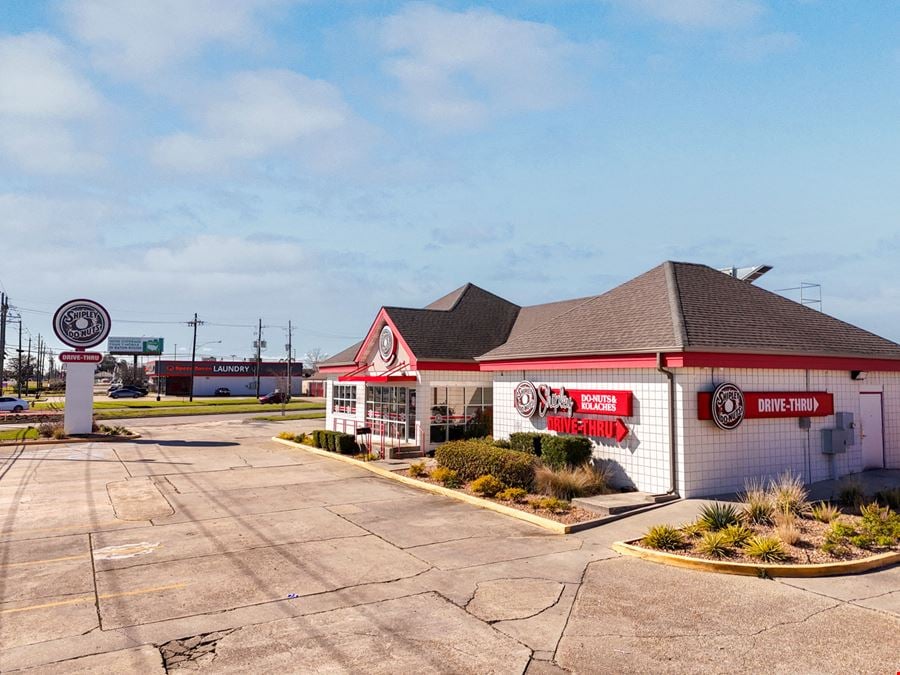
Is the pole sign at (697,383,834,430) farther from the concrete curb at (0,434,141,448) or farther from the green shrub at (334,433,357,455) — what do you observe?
the concrete curb at (0,434,141,448)

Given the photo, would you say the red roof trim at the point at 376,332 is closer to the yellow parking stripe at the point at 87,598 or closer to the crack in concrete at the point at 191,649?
the yellow parking stripe at the point at 87,598

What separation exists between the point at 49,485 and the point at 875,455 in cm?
2411

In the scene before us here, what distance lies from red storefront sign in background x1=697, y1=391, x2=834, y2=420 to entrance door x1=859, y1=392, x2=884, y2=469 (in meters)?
1.97

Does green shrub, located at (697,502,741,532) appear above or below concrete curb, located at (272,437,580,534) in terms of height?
above

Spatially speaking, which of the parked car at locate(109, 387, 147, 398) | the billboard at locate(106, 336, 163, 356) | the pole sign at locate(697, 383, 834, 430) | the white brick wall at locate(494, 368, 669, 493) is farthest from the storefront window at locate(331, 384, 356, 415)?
the billboard at locate(106, 336, 163, 356)

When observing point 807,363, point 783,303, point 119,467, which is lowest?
point 119,467

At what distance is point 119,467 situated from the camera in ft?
72.4

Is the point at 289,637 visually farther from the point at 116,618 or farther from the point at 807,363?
the point at 807,363

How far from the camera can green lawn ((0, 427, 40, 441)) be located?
30.5 metres

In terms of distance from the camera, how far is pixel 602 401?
16.9m

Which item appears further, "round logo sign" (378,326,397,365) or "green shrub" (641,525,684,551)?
"round logo sign" (378,326,397,365)

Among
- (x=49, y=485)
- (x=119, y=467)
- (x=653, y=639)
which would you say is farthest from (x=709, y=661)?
(x=119, y=467)

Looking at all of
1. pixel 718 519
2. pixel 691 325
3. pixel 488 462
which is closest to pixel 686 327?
pixel 691 325

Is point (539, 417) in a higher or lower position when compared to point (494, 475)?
higher
